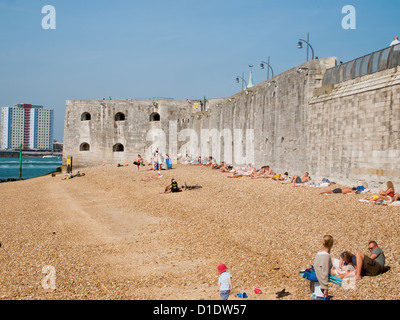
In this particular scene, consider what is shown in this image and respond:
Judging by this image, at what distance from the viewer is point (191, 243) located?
9.44 m

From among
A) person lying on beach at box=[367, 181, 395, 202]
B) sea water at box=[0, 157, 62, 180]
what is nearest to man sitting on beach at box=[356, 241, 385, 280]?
person lying on beach at box=[367, 181, 395, 202]

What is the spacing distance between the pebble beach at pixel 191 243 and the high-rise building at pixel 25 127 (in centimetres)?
18619

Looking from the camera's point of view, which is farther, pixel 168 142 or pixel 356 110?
pixel 168 142

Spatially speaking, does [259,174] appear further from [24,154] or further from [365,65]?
[24,154]

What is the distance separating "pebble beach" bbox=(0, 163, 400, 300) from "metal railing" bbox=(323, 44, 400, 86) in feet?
13.2

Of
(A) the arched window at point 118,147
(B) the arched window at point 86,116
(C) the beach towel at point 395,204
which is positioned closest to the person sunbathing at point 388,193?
(C) the beach towel at point 395,204

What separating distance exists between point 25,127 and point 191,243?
196 metres

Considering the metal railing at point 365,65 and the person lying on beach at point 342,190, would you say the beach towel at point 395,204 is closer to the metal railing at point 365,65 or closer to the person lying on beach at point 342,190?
the person lying on beach at point 342,190

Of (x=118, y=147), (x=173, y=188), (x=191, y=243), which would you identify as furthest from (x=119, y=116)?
(x=191, y=243)

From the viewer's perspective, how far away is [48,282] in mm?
7480

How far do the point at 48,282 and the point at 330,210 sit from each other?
702 centimetres
